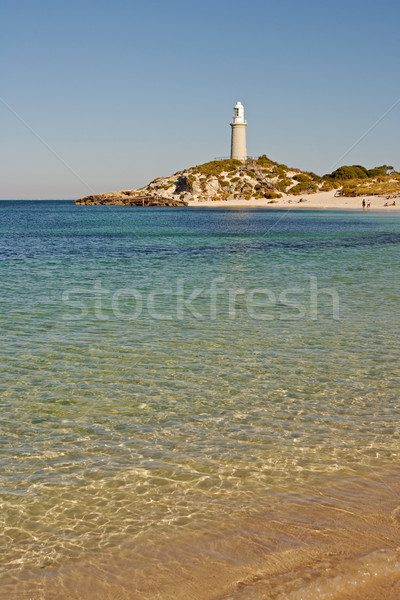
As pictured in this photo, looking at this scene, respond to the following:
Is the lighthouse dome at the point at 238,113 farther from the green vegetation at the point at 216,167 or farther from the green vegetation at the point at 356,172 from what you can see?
the green vegetation at the point at 356,172

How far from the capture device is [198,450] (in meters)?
6.75

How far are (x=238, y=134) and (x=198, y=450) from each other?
143111 millimetres

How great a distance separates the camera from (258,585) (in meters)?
4.10

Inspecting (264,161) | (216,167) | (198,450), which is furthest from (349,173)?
(198,450)

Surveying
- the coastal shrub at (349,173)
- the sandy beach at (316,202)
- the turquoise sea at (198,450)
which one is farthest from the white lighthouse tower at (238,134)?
the turquoise sea at (198,450)

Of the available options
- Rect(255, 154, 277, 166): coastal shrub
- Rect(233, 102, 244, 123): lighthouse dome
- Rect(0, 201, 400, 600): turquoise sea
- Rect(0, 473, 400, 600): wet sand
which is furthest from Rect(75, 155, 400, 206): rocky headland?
Rect(0, 473, 400, 600): wet sand

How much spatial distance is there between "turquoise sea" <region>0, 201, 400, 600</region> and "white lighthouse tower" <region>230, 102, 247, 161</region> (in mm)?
130319

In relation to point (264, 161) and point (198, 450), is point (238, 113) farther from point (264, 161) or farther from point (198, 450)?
point (198, 450)

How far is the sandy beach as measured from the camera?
343ft

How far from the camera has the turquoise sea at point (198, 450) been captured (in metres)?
4.39

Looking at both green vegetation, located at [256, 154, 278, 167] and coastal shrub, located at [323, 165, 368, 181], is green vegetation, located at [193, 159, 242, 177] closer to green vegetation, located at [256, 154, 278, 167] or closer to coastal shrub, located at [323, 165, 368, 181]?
green vegetation, located at [256, 154, 278, 167]

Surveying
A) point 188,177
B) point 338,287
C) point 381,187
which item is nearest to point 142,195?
point 188,177

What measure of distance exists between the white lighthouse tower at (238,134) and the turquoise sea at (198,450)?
130m

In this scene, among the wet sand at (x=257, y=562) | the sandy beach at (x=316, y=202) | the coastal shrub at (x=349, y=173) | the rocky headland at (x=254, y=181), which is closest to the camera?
the wet sand at (x=257, y=562)
